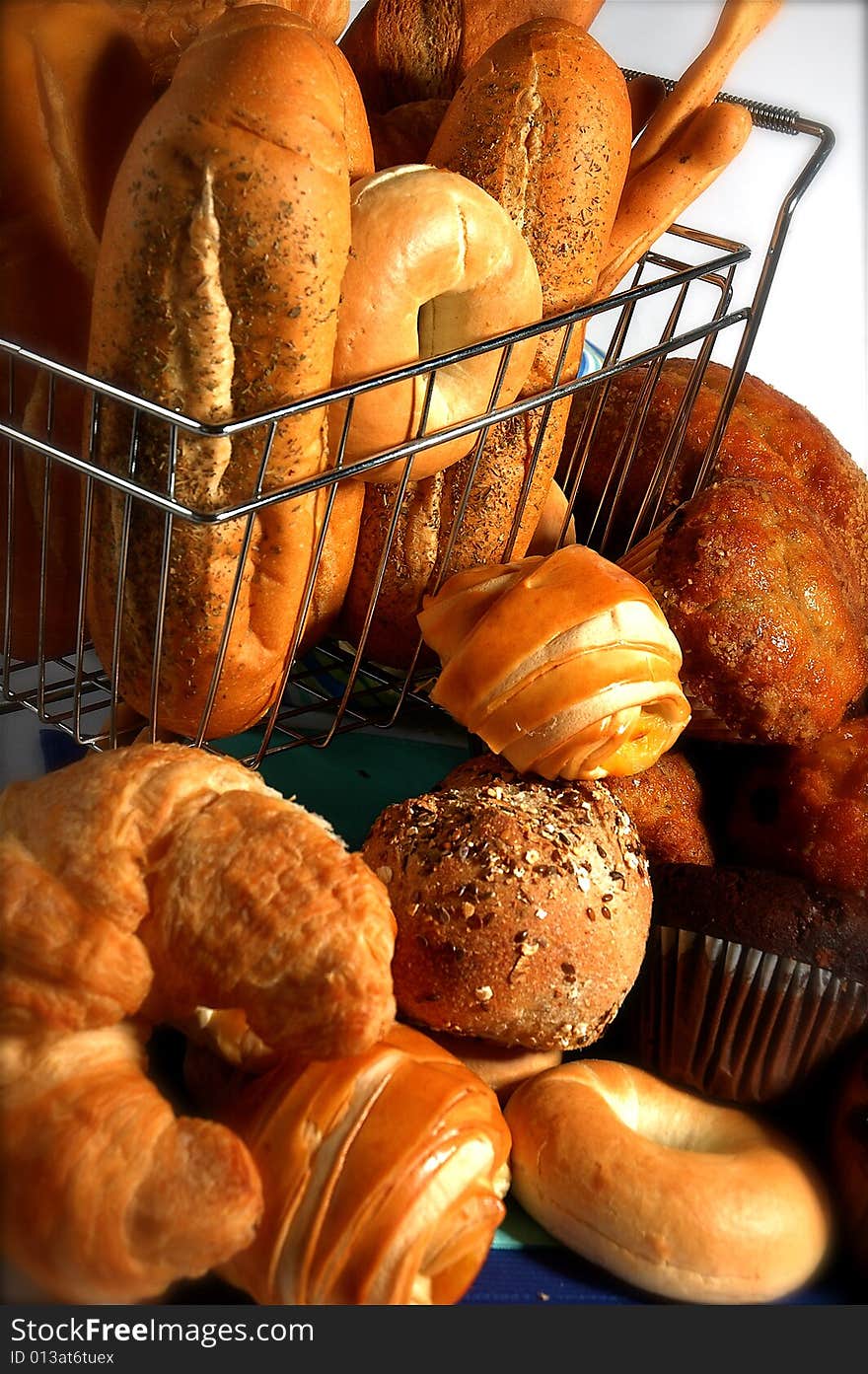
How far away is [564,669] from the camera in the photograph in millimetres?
746

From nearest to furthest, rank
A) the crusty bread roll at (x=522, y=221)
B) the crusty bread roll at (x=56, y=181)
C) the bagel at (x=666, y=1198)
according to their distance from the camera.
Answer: the bagel at (x=666, y=1198) → the crusty bread roll at (x=56, y=181) → the crusty bread roll at (x=522, y=221)

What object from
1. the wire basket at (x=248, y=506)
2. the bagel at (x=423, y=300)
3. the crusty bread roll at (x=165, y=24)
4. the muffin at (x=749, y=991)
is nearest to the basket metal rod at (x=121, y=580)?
the wire basket at (x=248, y=506)

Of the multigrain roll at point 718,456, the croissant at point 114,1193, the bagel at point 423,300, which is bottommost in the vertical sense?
the croissant at point 114,1193

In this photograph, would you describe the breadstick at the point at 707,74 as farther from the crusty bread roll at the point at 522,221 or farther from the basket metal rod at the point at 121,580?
the basket metal rod at the point at 121,580

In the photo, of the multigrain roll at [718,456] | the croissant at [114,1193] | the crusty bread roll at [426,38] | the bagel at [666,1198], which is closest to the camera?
the croissant at [114,1193]

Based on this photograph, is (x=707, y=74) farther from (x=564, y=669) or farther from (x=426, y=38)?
(x=564, y=669)

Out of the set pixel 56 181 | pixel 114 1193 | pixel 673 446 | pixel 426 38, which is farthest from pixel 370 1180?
pixel 426 38

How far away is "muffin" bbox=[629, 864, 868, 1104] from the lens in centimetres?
71

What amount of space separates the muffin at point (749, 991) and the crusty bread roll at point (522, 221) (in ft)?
1.01

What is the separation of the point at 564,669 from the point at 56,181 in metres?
0.42

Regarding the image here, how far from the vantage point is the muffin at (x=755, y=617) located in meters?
0.86

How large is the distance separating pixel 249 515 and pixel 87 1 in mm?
333

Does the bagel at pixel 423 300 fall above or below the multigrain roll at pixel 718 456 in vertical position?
above

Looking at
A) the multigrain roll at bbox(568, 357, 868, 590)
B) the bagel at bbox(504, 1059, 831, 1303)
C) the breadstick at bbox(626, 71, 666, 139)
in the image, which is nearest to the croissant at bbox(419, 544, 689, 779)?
the bagel at bbox(504, 1059, 831, 1303)
